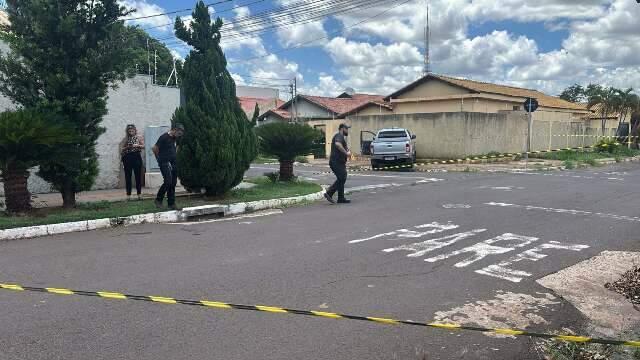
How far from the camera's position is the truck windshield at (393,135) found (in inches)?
939

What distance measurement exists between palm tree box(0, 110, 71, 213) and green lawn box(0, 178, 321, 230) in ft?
1.26

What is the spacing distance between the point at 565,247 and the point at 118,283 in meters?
5.63

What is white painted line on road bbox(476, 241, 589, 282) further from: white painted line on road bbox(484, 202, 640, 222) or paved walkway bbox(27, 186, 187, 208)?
paved walkway bbox(27, 186, 187, 208)

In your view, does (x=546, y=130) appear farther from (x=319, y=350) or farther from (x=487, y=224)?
(x=319, y=350)

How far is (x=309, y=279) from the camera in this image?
18.7ft

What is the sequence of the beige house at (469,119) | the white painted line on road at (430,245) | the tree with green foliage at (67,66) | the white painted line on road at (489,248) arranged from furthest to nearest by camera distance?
the beige house at (469,119), the tree with green foliage at (67,66), the white painted line on road at (430,245), the white painted line on road at (489,248)

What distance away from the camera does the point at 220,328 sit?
4281mm

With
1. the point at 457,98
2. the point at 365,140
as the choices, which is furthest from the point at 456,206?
the point at 457,98

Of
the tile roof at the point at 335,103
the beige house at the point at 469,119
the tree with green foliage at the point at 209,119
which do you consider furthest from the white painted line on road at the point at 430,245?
the tile roof at the point at 335,103

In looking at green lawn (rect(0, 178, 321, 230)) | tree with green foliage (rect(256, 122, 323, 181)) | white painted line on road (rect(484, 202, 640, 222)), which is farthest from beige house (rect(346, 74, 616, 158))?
white painted line on road (rect(484, 202, 640, 222))

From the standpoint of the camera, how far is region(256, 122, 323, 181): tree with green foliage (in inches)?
612

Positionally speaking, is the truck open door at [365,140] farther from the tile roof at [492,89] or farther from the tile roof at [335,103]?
the tile roof at [335,103]

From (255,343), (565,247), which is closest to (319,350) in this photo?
(255,343)

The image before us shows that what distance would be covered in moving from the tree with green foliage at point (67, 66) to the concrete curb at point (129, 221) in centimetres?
124
